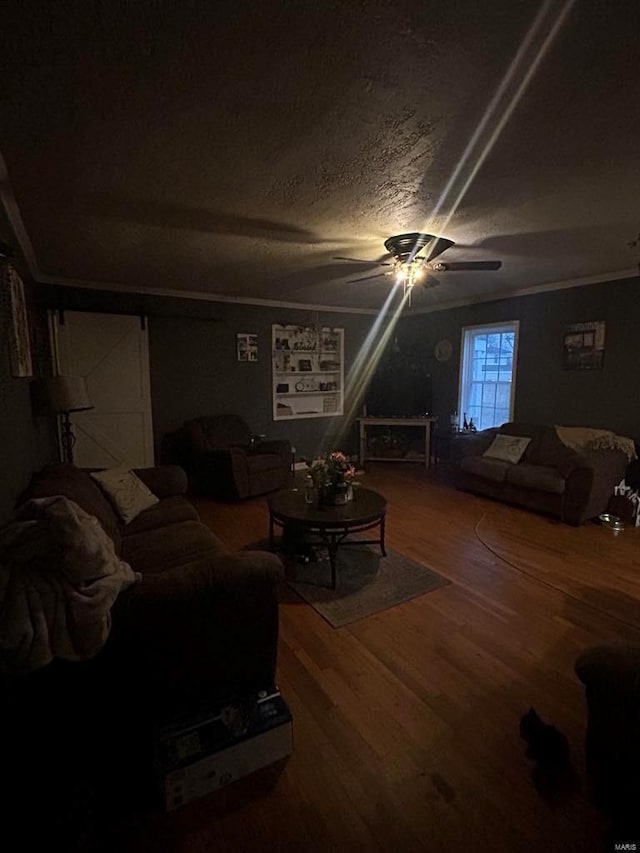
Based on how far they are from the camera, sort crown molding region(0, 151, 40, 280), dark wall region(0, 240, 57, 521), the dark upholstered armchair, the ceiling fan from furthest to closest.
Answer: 1. the dark upholstered armchair
2. the ceiling fan
3. crown molding region(0, 151, 40, 280)
4. dark wall region(0, 240, 57, 521)

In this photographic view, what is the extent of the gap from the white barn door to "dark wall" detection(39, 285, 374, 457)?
123mm

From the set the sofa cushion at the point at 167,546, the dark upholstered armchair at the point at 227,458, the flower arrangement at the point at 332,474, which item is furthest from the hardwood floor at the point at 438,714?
the dark upholstered armchair at the point at 227,458

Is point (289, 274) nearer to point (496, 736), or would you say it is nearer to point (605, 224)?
point (605, 224)

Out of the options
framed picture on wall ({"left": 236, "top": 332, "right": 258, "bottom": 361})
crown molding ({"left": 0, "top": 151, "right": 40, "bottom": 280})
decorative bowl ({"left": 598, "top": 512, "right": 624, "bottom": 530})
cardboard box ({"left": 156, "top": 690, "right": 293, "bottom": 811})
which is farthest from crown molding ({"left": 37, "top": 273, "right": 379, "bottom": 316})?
cardboard box ({"left": 156, "top": 690, "right": 293, "bottom": 811})

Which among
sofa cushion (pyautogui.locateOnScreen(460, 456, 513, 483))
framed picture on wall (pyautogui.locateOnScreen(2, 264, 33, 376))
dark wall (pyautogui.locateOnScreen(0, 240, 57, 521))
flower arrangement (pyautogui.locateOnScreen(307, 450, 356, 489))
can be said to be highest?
framed picture on wall (pyautogui.locateOnScreen(2, 264, 33, 376))

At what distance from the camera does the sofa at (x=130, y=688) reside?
1227 mm

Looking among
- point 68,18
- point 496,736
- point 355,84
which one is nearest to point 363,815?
point 496,736

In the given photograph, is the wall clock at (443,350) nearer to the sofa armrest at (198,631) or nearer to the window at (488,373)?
the window at (488,373)

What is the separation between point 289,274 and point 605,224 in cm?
271

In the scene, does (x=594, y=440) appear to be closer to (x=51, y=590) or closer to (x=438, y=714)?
(x=438, y=714)

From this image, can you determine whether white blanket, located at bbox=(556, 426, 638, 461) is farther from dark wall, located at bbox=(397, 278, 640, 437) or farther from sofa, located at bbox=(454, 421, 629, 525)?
dark wall, located at bbox=(397, 278, 640, 437)

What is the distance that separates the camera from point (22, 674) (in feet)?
3.97

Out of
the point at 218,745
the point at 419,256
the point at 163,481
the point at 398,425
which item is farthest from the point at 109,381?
the point at 218,745

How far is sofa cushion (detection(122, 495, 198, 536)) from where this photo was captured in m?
2.72
